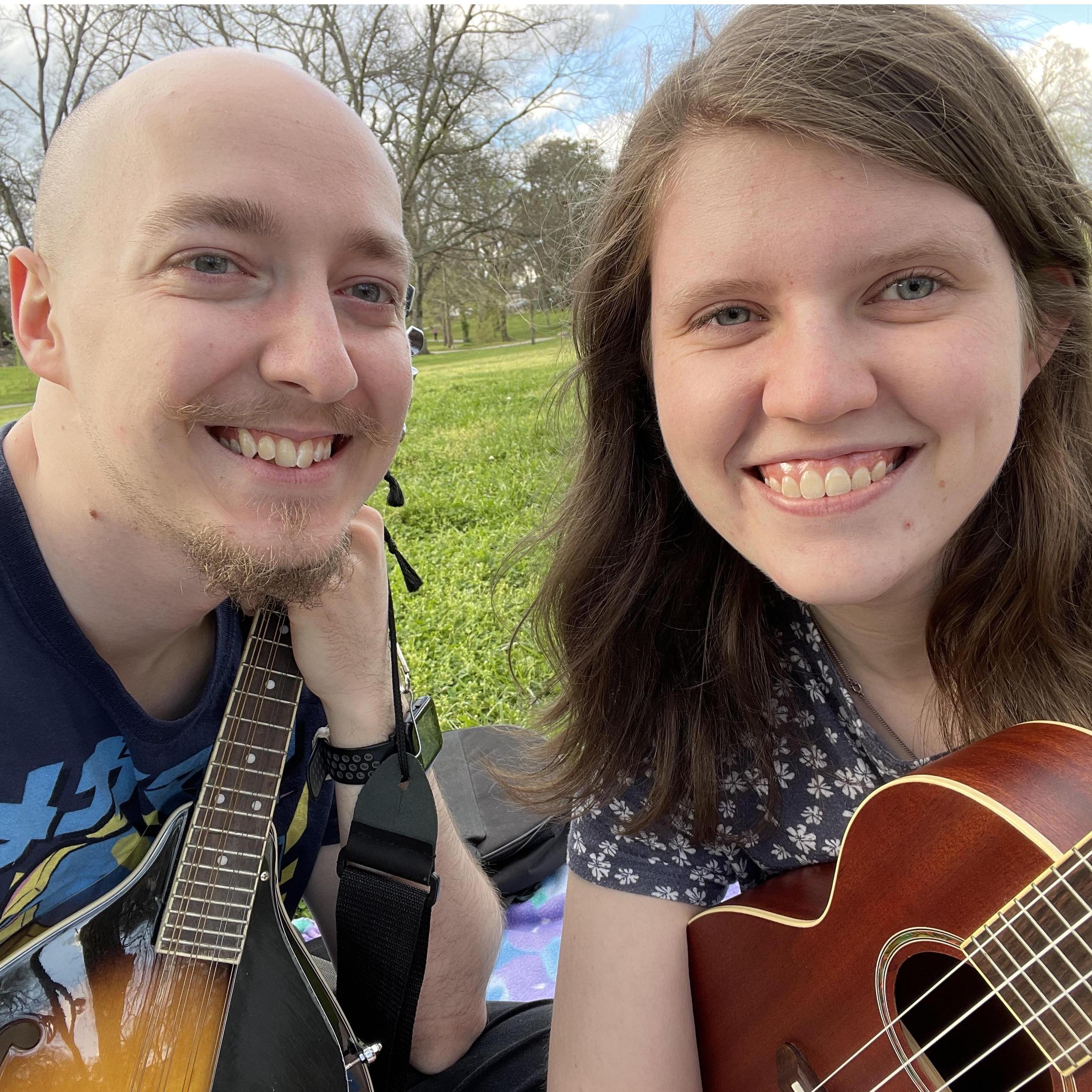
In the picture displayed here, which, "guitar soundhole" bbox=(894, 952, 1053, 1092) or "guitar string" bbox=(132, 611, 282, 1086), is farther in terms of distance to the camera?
"guitar string" bbox=(132, 611, 282, 1086)

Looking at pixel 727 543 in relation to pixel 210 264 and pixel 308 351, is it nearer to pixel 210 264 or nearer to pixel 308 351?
pixel 308 351

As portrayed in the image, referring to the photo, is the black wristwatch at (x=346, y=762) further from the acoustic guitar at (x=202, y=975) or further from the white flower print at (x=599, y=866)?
the white flower print at (x=599, y=866)

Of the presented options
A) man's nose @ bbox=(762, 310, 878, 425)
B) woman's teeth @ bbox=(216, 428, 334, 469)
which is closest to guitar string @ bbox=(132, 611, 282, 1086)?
woman's teeth @ bbox=(216, 428, 334, 469)

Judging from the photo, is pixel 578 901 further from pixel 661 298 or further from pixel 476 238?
pixel 476 238

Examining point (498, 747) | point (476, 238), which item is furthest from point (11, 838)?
point (476, 238)

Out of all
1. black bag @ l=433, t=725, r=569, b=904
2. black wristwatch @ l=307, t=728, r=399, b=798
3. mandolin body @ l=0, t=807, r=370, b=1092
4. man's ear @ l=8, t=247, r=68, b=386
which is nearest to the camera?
mandolin body @ l=0, t=807, r=370, b=1092

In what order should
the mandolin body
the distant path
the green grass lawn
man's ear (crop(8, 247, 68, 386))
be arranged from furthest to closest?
the distant path < the green grass lawn < man's ear (crop(8, 247, 68, 386)) < the mandolin body

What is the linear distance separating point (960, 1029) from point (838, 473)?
806mm

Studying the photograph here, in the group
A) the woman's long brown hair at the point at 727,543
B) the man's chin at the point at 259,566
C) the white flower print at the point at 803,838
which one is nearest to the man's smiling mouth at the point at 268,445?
the man's chin at the point at 259,566

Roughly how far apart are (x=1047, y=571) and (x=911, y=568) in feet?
1.07

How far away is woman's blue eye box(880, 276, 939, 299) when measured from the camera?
110cm

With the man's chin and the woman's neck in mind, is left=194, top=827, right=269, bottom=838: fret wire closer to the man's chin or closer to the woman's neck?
the man's chin

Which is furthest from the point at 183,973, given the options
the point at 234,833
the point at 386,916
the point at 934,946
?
the point at 934,946

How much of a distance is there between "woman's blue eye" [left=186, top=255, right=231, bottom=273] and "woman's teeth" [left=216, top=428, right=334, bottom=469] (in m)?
0.25
